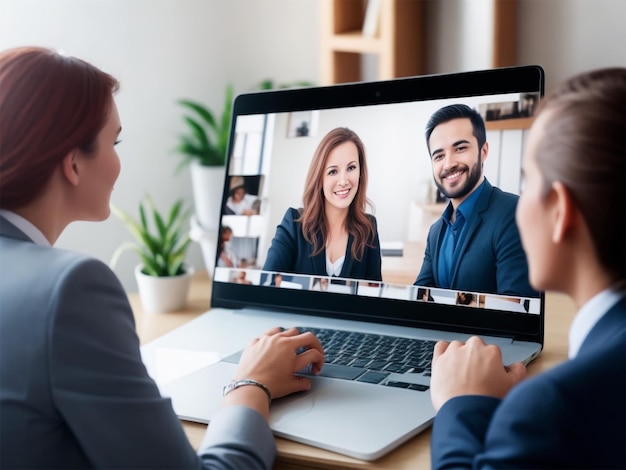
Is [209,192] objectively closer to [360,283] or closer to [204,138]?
[204,138]

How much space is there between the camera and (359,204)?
1.22 meters

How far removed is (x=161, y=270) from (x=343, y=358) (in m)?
0.56

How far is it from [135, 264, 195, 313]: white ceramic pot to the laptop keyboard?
1.23 feet

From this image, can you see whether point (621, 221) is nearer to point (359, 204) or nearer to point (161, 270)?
point (359, 204)

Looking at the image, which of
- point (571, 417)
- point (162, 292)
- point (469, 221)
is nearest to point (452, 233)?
point (469, 221)

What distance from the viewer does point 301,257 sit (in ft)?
4.18

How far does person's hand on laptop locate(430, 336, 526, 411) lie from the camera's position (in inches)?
33.9

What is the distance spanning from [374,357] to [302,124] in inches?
15.3

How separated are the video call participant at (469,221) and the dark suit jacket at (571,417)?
422mm

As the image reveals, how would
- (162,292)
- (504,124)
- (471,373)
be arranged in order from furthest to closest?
1. (162,292)
2. (504,124)
3. (471,373)

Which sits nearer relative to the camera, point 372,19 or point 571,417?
point 571,417

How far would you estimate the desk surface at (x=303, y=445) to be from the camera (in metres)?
0.87

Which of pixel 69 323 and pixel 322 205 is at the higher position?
pixel 322 205

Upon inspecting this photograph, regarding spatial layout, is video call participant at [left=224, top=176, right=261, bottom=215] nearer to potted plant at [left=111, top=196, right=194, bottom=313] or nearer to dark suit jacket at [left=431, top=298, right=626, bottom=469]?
potted plant at [left=111, top=196, right=194, bottom=313]
